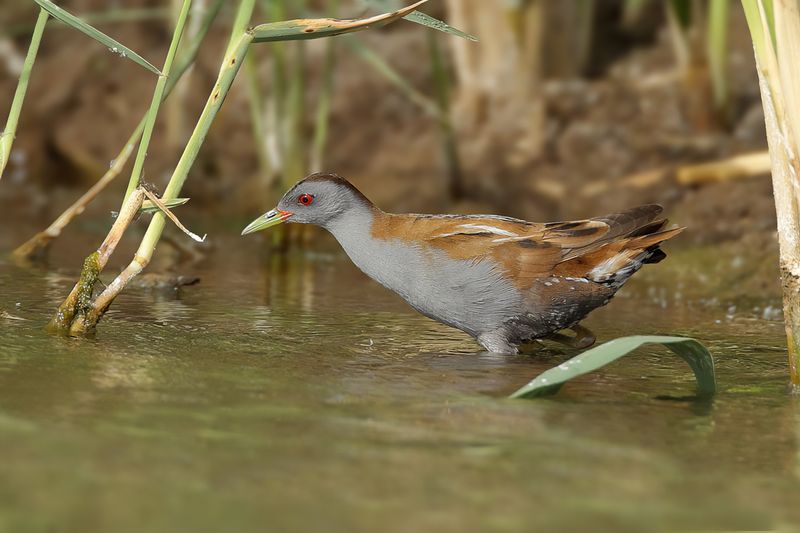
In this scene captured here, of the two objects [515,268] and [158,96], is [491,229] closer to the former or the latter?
[515,268]

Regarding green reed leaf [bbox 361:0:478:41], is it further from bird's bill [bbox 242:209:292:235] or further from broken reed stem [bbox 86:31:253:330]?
bird's bill [bbox 242:209:292:235]

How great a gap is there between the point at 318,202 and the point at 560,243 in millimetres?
948

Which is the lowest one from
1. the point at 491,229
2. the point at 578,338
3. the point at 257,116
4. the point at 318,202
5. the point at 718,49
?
the point at 578,338

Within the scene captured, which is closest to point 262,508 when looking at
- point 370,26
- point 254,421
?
point 254,421

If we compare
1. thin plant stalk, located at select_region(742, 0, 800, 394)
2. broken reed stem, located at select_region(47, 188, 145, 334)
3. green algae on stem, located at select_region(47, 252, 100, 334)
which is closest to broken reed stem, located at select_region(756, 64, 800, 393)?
thin plant stalk, located at select_region(742, 0, 800, 394)

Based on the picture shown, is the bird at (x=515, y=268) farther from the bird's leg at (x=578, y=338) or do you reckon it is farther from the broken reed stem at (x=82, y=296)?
the broken reed stem at (x=82, y=296)

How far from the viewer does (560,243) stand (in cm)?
434

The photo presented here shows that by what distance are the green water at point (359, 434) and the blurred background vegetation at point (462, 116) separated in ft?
7.14

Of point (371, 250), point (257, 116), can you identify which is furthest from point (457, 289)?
point (257, 116)

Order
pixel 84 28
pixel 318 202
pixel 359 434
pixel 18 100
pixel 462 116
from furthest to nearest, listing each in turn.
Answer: pixel 462 116 → pixel 318 202 → pixel 18 100 → pixel 84 28 → pixel 359 434

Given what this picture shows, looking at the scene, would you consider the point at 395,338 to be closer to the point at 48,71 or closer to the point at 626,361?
the point at 626,361

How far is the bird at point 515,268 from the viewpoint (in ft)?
14.1

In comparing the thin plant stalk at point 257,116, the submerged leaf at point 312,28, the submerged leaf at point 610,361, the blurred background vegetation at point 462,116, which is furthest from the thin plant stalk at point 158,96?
the thin plant stalk at point 257,116

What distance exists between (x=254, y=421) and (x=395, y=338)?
148 cm
